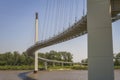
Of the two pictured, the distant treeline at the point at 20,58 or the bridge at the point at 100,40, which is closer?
the bridge at the point at 100,40

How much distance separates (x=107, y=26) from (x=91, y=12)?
1.06 meters

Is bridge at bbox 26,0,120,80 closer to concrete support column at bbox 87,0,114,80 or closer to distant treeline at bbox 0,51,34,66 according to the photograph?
concrete support column at bbox 87,0,114,80

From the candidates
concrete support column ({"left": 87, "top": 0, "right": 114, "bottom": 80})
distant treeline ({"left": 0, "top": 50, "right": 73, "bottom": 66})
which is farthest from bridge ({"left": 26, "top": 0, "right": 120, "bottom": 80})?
distant treeline ({"left": 0, "top": 50, "right": 73, "bottom": 66})

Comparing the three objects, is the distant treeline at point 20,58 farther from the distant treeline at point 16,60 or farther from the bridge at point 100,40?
the bridge at point 100,40

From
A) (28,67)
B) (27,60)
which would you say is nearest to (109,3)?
(28,67)

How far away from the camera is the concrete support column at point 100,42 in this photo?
36.0ft

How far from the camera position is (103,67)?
1106cm

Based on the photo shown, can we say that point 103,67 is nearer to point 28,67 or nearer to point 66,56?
point 28,67


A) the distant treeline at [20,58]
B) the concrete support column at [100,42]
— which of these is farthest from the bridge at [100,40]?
the distant treeline at [20,58]

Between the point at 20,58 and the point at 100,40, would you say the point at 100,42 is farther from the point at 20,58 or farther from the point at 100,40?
the point at 20,58

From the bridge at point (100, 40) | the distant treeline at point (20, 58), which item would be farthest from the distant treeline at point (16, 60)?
the bridge at point (100, 40)

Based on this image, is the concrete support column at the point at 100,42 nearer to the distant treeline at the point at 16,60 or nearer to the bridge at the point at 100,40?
the bridge at the point at 100,40

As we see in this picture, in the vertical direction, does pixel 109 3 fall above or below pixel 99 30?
above

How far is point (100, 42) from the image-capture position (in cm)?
1121
